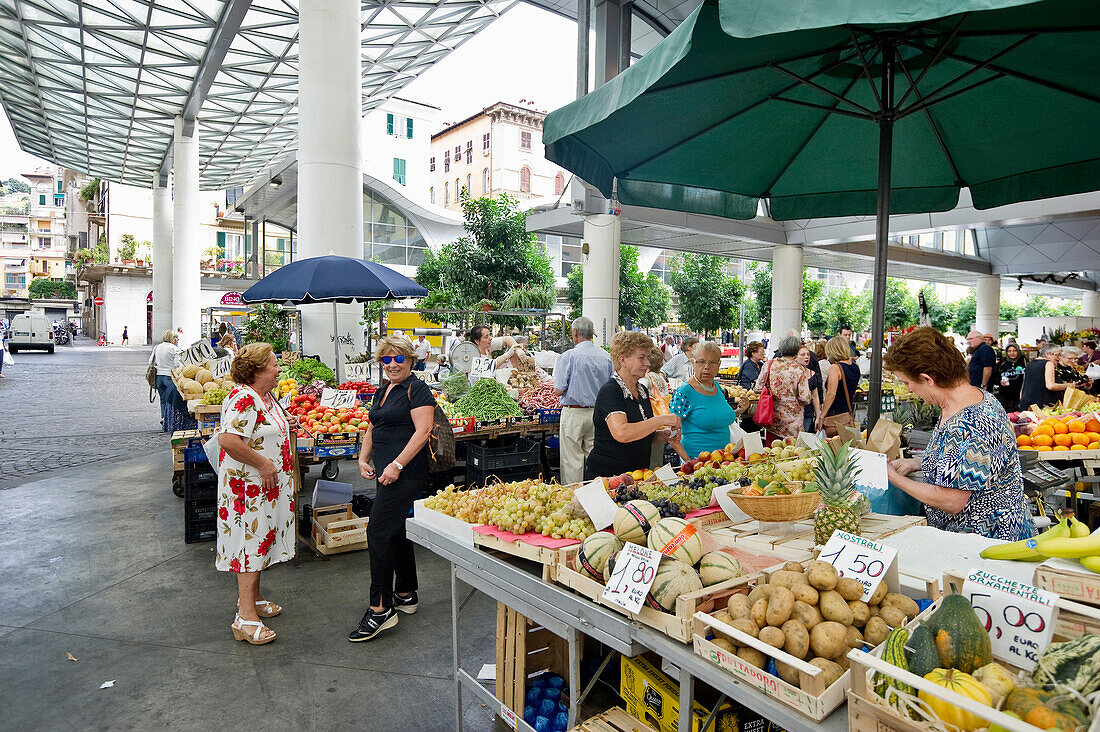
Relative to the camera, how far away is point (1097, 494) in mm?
5465

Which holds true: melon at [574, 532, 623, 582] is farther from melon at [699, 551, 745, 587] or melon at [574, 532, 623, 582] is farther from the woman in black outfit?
the woman in black outfit

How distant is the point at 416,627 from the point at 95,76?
23.7m

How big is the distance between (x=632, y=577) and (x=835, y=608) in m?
0.60

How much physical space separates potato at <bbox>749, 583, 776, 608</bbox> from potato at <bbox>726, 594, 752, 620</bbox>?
1cm

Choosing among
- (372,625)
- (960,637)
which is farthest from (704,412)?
(960,637)

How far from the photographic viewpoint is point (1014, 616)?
5.40 feet

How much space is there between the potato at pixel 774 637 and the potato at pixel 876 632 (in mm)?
244

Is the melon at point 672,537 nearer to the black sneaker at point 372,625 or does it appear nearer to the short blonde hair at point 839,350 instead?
the black sneaker at point 372,625

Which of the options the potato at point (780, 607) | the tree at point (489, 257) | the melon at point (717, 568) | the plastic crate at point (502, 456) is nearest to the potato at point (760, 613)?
the potato at point (780, 607)

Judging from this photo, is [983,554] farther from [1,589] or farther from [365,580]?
[1,589]

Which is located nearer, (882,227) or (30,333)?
(882,227)

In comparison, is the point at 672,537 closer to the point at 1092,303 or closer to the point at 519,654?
the point at 519,654

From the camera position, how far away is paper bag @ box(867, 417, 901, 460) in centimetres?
303

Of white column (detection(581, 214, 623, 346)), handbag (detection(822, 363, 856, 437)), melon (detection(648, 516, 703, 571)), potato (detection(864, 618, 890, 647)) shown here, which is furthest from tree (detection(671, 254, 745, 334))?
potato (detection(864, 618, 890, 647))
